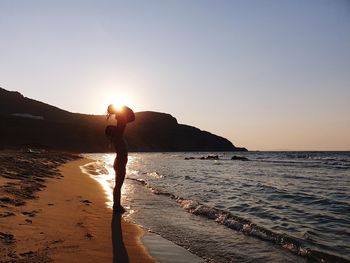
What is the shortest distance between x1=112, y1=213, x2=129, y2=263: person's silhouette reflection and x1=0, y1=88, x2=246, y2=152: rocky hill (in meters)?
75.3

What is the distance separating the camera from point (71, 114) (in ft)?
592

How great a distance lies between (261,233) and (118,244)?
3632 millimetres

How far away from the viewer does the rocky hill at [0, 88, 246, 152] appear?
11031 centimetres

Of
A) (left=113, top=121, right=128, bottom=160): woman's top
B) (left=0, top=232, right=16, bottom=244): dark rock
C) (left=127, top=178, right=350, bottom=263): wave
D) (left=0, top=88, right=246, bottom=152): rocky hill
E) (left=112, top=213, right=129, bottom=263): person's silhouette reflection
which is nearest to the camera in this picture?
(left=0, top=232, right=16, bottom=244): dark rock

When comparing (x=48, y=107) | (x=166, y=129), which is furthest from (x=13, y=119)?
(x=166, y=129)

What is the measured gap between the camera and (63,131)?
13100 cm

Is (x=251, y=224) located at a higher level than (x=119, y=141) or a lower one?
lower

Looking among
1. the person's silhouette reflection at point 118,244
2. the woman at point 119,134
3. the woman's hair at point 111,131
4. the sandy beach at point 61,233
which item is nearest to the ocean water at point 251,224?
the person's silhouette reflection at point 118,244

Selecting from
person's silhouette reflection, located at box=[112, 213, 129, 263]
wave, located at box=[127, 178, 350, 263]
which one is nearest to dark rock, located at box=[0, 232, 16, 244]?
person's silhouette reflection, located at box=[112, 213, 129, 263]

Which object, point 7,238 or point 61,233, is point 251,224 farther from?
point 7,238

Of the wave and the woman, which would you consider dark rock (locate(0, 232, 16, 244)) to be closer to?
the woman

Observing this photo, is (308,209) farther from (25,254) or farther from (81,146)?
(81,146)

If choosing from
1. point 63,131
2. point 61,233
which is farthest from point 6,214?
point 63,131

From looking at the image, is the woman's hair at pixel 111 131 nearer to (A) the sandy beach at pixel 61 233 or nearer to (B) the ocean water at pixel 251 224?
(A) the sandy beach at pixel 61 233
